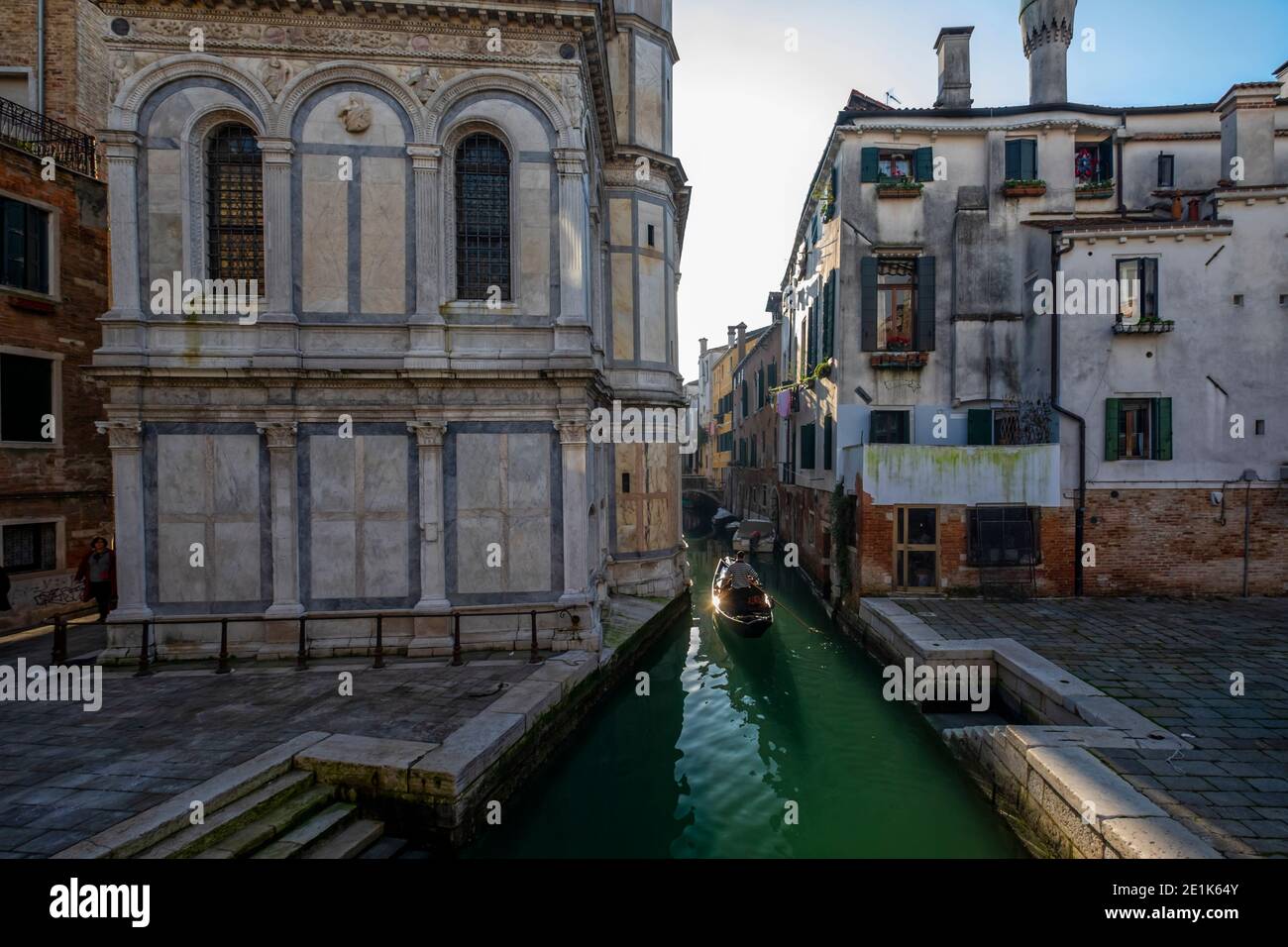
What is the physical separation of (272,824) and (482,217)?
951 cm

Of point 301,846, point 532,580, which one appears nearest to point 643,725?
point 532,580

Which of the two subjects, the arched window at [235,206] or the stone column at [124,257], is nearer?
the stone column at [124,257]

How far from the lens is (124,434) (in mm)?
10203

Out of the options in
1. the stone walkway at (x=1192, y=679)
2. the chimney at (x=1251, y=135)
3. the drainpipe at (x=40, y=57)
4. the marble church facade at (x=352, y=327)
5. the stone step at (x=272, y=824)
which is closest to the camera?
the stone step at (x=272, y=824)

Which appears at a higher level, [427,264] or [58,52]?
[58,52]

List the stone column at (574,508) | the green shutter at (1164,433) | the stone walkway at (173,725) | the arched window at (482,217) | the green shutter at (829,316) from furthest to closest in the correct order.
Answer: the green shutter at (829,316) < the green shutter at (1164,433) < the arched window at (482,217) < the stone column at (574,508) < the stone walkway at (173,725)

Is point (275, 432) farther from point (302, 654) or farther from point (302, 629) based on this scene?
point (302, 654)

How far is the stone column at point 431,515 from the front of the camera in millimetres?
10672

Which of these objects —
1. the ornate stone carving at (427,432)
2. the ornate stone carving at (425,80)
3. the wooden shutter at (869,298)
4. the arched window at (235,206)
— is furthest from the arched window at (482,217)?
the wooden shutter at (869,298)

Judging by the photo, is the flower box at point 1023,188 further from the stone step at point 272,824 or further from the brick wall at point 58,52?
the brick wall at point 58,52

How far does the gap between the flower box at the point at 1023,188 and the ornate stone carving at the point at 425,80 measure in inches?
574

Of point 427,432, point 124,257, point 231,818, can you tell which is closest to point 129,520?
point 124,257

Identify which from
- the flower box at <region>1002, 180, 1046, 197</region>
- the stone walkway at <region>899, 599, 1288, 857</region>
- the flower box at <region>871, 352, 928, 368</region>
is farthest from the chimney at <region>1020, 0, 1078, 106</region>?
the stone walkway at <region>899, 599, 1288, 857</region>

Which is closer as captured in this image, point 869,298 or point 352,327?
point 352,327
